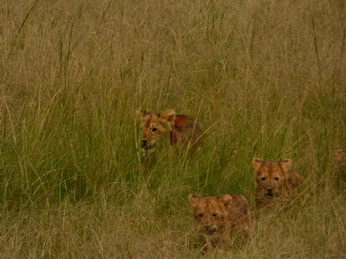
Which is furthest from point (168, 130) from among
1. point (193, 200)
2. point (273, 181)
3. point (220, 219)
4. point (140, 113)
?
point (220, 219)

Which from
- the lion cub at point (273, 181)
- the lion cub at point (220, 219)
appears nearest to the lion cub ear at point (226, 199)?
the lion cub at point (220, 219)

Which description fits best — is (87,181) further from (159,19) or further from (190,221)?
(159,19)

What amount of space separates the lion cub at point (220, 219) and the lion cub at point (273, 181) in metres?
0.51

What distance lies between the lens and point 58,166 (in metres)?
6.66

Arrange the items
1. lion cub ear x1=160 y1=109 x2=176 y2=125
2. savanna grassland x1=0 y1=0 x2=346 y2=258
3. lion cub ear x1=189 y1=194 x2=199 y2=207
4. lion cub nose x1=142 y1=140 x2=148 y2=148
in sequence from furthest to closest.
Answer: lion cub ear x1=160 y1=109 x2=176 y2=125 < lion cub nose x1=142 y1=140 x2=148 y2=148 < lion cub ear x1=189 y1=194 x2=199 y2=207 < savanna grassland x1=0 y1=0 x2=346 y2=258

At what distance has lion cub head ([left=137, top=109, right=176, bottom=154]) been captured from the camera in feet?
23.2

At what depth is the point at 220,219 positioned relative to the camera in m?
5.84

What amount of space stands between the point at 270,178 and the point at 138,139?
110cm

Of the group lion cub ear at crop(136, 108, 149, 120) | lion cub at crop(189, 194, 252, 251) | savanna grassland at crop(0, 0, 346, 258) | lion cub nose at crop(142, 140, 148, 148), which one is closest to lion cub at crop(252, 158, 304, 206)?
savanna grassland at crop(0, 0, 346, 258)

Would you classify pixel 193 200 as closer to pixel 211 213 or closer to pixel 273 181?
pixel 211 213

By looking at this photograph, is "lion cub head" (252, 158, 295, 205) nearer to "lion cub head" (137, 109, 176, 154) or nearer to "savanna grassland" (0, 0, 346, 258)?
"savanna grassland" (0, 0, 346, 258)

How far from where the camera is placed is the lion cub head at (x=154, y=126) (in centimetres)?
709

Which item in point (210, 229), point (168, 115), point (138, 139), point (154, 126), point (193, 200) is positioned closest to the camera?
point (210, 229)

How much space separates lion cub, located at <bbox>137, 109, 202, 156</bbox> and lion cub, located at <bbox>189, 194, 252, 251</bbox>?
1.00 m
